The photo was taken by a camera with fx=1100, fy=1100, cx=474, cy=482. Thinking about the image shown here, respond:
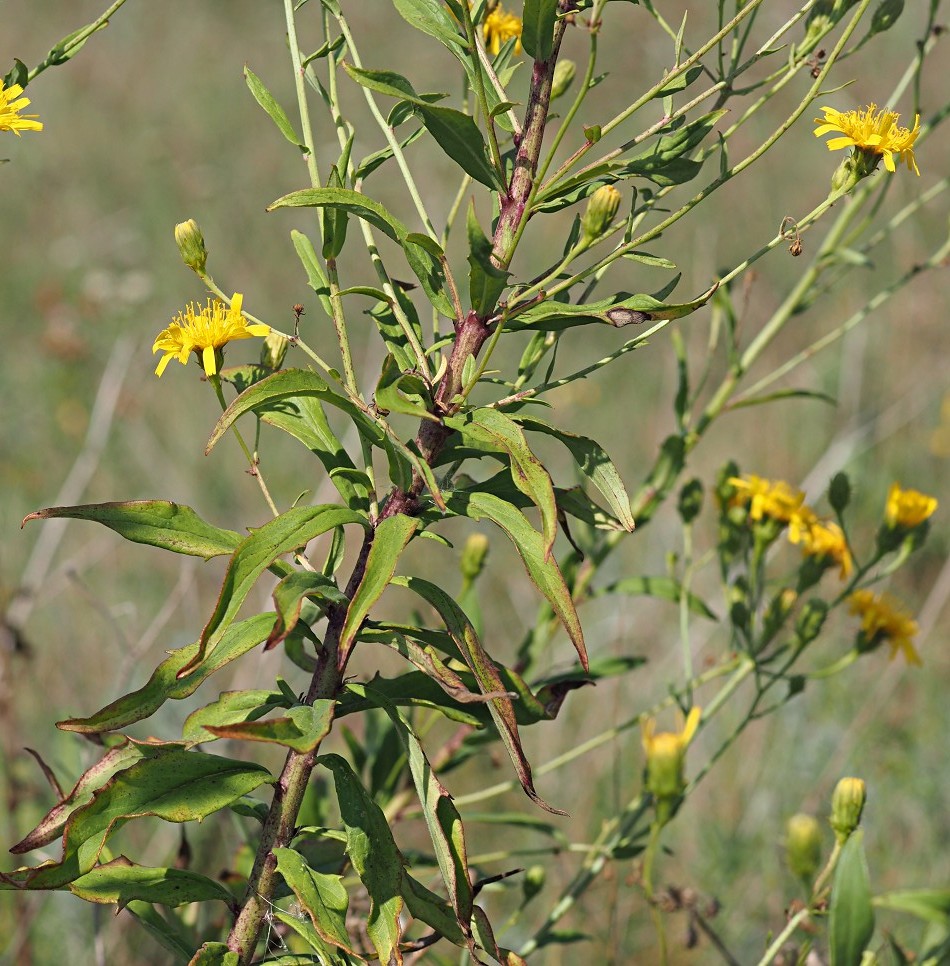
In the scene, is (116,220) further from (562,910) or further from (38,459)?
(562,910)

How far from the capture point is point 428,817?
1274 mm

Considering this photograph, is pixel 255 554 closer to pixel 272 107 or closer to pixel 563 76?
pixel 272 107

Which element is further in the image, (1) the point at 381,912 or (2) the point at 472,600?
(2) the point at 472,600

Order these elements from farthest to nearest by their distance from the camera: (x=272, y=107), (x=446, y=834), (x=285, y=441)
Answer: (x=285, y=441)
(x=272, y=107)
(x=446, y=834)

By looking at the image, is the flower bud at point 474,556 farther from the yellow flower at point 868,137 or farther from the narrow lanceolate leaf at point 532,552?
the yellow flower at point 868,137

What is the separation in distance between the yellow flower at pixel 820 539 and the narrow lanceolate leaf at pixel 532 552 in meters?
1.05

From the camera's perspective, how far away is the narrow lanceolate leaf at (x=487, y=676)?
3.91ft

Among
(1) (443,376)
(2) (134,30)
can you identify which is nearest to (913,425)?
(1) (443,376)

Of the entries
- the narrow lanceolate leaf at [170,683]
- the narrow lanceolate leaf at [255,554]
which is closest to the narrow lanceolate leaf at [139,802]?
the narrow lanceolate leaf at [170,683]

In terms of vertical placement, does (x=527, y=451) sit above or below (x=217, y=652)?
above

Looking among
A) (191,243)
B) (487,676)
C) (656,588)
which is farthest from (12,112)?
(656,588)

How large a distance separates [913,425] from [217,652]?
4.77 meters

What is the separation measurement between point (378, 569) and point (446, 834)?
0.33 meters

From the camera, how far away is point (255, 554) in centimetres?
121
